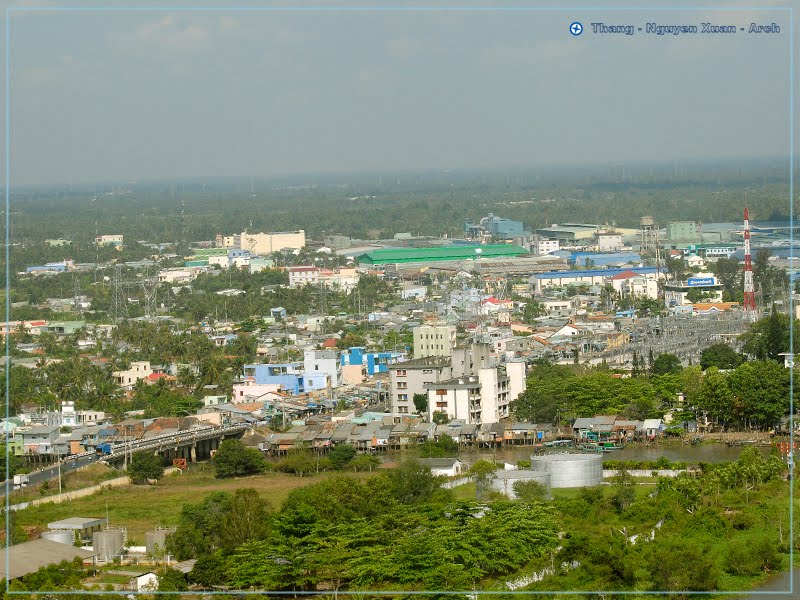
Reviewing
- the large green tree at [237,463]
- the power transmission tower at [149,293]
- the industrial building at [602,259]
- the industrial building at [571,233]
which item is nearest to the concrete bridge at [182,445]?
the large green tree at [237,463]

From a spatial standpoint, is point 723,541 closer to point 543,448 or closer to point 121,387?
point 543,448

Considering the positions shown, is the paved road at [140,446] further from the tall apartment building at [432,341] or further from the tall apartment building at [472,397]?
the tall apartment building at [432,341]


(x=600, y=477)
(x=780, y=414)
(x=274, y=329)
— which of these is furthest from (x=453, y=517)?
(x=274, y=329)

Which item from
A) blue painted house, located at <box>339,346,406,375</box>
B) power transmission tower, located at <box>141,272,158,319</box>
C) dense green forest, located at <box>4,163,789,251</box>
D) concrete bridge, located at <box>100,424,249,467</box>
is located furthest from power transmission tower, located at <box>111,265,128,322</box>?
concrete bridge, located at <box>100,424,249,467</box>

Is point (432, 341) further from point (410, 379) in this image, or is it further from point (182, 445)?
point (182, 445)

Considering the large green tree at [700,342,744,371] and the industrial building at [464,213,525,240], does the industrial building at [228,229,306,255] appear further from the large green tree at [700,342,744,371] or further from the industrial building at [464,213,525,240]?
the large green tree at [700,342,744,371]
